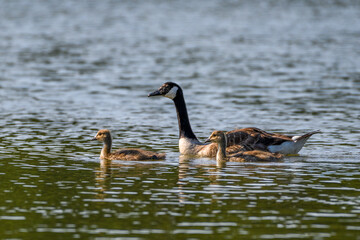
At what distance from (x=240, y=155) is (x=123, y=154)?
2.75 meters

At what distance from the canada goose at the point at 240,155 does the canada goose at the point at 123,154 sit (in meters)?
1.33

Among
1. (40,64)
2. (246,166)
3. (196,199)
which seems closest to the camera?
(196,199)

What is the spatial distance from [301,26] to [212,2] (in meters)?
29.8

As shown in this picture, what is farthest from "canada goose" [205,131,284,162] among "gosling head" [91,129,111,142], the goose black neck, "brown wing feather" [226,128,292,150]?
"gosling head" [91,129,111,142]

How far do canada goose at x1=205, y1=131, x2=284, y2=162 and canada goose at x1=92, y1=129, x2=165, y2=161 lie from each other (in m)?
1.33

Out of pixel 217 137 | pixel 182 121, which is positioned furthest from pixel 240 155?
pixel 182 121

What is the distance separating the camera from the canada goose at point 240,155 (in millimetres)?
19266

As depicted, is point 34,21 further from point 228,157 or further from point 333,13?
point 228,157

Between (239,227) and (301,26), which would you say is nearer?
(239,227)

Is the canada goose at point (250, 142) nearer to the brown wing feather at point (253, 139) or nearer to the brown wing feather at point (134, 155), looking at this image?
the brown wing feather at point (253, 139)

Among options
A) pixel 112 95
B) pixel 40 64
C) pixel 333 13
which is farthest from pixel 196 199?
pixel 333 13

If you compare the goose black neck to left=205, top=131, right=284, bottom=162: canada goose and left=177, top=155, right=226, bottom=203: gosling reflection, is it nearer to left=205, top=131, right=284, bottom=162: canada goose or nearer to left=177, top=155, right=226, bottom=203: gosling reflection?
left=177, top=155, right=226, bottom=203: gosling reflection

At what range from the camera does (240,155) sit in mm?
19391

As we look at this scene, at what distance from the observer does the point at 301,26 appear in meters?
65.5
